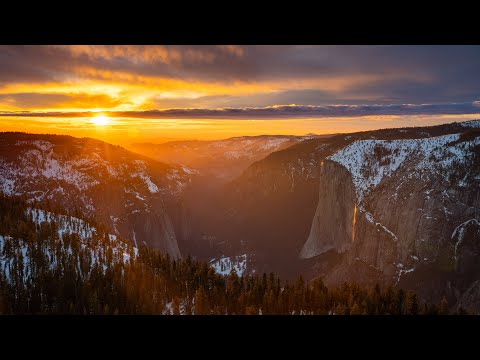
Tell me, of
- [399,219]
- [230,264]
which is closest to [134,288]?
[399,219]

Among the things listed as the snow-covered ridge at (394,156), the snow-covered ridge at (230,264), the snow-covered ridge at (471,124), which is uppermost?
the snow-covered ridge at (471,124)

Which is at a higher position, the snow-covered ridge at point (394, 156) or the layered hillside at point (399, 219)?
the snow-covered ridge at point (394, 156)

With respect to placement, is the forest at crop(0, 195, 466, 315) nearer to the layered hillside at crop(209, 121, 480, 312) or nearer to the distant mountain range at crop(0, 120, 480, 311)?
the layered hillside at crop(209, 121, 480, 312)

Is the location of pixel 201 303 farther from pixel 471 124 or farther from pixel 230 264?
pixel 471 124

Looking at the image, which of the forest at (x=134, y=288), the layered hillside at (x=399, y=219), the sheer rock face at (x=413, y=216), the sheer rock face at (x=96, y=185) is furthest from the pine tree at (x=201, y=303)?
the sheer rock face at (x=96, y=185)

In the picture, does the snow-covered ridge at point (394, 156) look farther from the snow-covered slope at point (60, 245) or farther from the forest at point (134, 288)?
the snow-covered slope at point (60, 245)

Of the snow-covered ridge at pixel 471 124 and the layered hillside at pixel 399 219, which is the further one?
the snow-covered ridge at pixel 471 124

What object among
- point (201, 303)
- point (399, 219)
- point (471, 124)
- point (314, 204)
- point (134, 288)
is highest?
point (471, 124)
